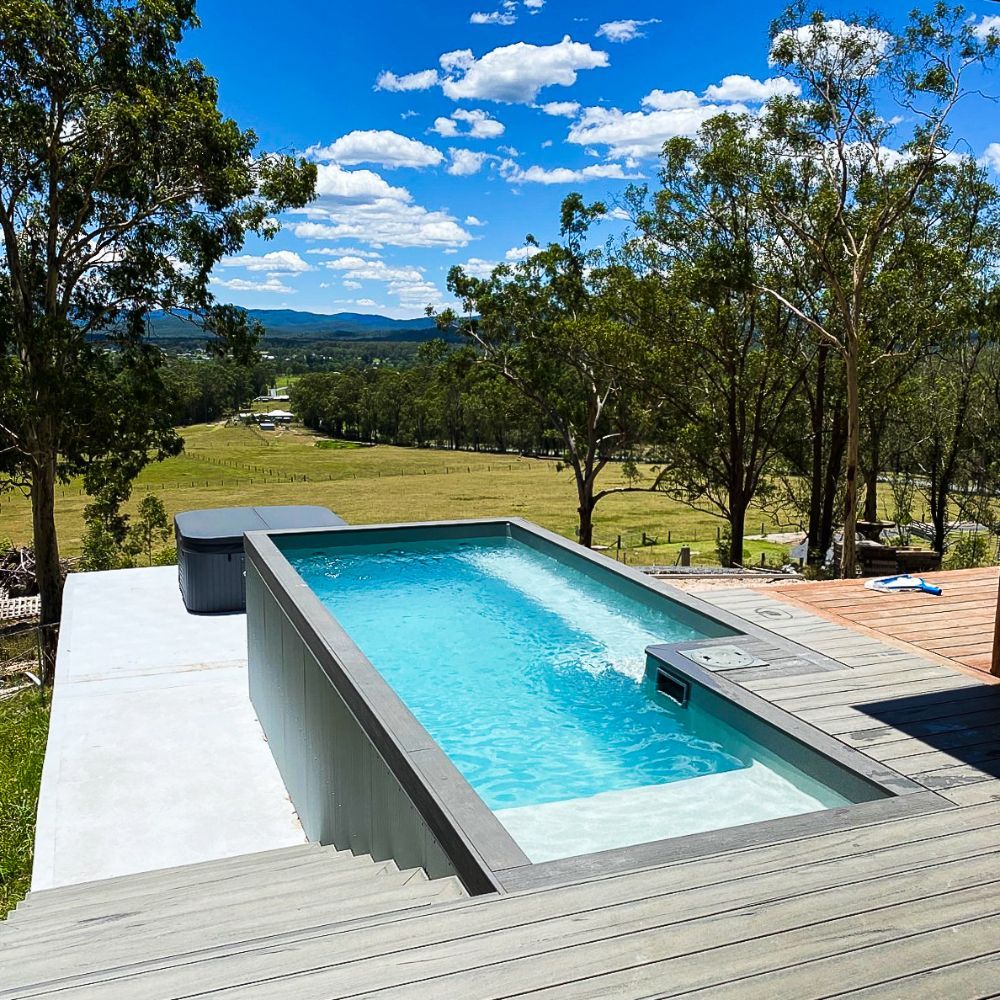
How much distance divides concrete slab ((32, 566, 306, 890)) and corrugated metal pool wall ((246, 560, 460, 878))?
10.1 inches

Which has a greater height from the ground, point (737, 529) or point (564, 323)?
point (564, 323)

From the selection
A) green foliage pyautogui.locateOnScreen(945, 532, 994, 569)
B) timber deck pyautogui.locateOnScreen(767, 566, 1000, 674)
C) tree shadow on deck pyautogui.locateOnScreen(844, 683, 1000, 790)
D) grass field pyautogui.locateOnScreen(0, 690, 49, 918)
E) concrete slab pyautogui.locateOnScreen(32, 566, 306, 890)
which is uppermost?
timber deck pyautogui.locateOnScreen(767, 566, 1000, 674)

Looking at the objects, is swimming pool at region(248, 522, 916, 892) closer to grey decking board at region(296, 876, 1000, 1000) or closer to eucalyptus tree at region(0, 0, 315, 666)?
grey decking board at region(296, 876, 1000, 1000)

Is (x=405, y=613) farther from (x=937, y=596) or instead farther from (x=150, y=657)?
(x=937, y=596)

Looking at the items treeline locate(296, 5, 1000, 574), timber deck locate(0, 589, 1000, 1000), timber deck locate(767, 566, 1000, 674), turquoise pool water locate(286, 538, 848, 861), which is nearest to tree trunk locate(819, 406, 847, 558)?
treeline locate(296, 5, 1000, 574)

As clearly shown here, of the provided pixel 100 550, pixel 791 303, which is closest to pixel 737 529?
pixel 791 303

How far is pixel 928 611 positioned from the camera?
511 centimetres

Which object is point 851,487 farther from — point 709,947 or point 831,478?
point 709,947

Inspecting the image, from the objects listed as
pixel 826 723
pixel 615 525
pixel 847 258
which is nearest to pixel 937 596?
pixel 826 723

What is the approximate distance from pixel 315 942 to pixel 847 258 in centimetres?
1576

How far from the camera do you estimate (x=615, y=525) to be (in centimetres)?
3788

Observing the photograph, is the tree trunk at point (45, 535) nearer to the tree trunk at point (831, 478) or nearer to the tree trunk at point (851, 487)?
the tree trunk at point (851, 487)

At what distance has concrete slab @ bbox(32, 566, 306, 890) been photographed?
16.6 feet

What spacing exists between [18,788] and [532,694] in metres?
4.24
